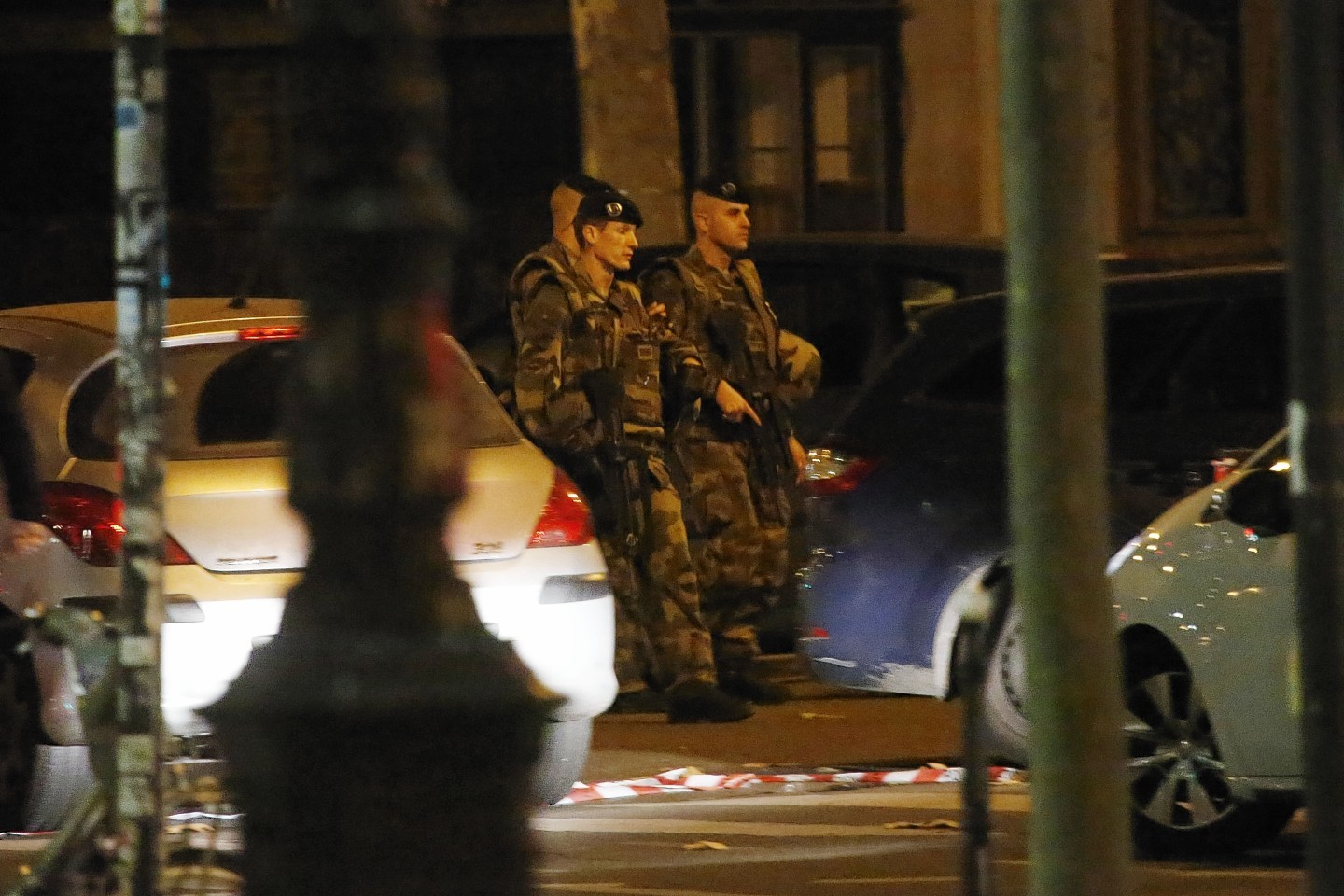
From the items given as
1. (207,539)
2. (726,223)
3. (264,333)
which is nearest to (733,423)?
(726,223)

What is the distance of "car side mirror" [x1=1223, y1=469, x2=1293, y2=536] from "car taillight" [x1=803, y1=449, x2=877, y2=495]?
2.60m

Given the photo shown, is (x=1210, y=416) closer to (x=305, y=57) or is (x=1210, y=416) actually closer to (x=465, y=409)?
(x=465, y=409)

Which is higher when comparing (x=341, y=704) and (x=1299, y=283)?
(x=1299, y=283)

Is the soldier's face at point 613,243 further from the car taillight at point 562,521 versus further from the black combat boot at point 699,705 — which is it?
the car taillight at point 562,521

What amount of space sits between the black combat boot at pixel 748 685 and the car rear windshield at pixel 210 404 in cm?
307

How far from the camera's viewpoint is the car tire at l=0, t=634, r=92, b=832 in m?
7.31

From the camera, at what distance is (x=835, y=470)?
953 centimetres

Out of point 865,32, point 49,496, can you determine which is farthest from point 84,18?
point 49,496

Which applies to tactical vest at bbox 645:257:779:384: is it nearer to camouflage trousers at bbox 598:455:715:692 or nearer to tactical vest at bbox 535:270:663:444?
tactical vest at bbox 535:270:663:444

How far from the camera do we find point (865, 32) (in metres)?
21.1

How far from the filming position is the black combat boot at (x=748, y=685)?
10.6m

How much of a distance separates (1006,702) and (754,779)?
33.4 inches

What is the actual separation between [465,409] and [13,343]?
4.29ft

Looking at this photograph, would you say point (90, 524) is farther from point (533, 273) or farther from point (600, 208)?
point (600, 208)
